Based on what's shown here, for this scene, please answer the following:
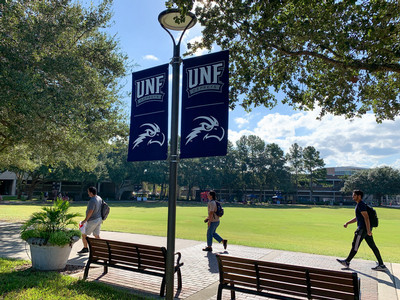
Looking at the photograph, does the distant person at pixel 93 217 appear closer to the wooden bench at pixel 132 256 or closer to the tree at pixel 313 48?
the wooden bench at pixel 132 256

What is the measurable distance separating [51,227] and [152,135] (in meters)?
4.05

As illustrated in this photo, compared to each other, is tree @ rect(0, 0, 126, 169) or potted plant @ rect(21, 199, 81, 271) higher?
tree @ rect(0, 0, 126, 169)

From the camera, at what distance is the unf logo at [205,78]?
14.2ft

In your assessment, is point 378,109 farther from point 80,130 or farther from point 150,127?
point 80,130

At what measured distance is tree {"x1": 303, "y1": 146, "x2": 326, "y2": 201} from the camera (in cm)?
9519

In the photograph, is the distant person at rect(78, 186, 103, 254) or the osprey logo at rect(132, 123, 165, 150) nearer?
the osprey logo at rect(132, 123, 165, 150)

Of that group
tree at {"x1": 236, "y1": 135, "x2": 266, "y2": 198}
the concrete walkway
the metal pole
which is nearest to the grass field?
the concrete walkway

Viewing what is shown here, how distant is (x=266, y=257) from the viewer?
8.69 m

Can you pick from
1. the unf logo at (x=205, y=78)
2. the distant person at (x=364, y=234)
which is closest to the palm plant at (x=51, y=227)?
the unf logo at (x=205, y=78)

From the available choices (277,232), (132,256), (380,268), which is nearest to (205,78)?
(132,256)

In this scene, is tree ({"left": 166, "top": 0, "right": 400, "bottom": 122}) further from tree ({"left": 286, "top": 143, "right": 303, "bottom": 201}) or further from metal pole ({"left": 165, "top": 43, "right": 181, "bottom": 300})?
tree ({"left": 286, "top": 143, "right": 303, "bottom": 201})

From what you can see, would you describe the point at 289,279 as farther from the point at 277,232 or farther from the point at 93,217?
the point at 277,232

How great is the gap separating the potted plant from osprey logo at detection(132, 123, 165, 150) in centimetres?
338

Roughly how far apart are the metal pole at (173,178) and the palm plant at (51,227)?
3631 millimetres
